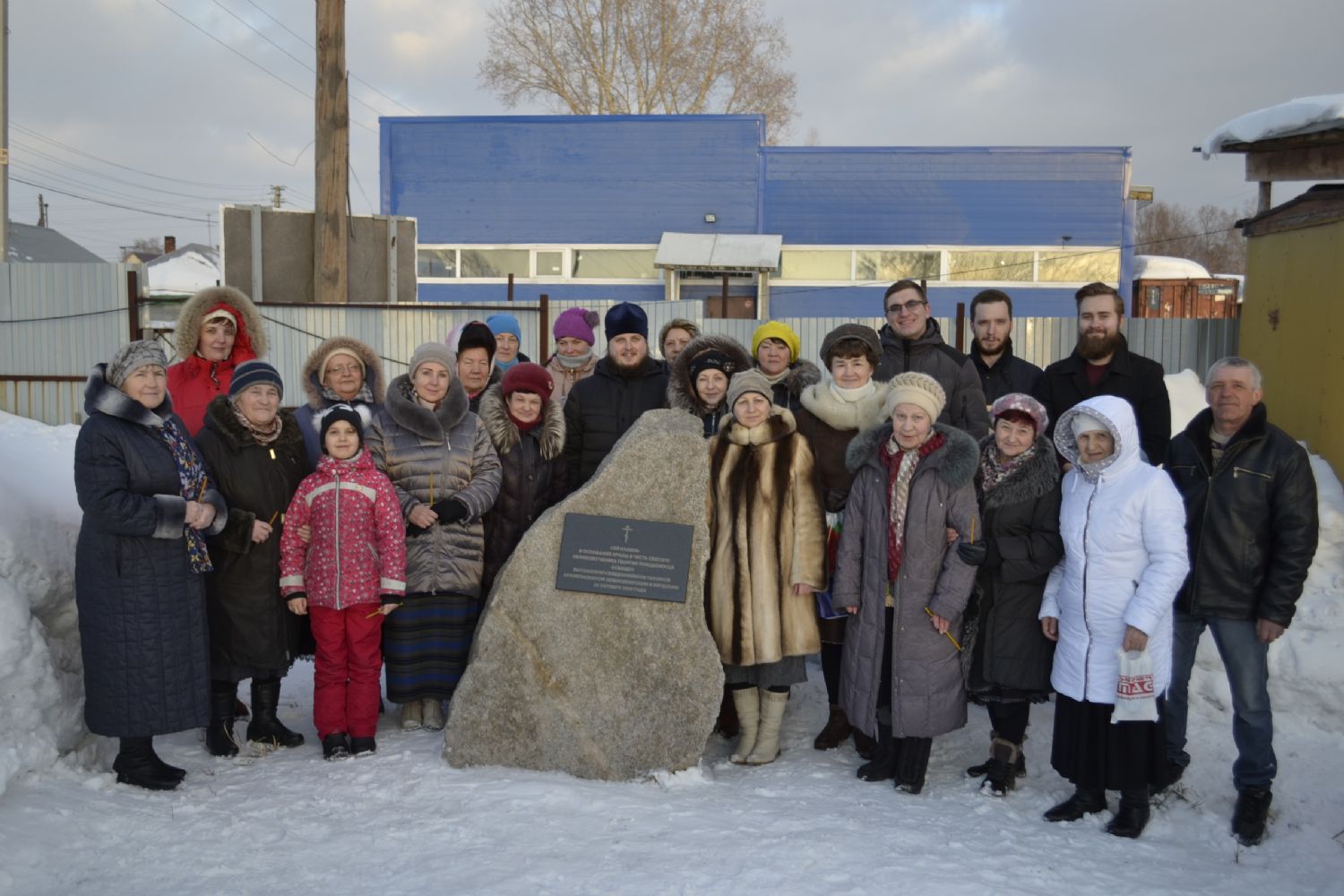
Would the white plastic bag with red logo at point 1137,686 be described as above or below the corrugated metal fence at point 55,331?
below

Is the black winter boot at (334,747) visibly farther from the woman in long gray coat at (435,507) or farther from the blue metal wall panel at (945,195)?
the blue metal wall panel at (945,195)

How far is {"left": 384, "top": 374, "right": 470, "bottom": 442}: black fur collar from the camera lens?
452cm

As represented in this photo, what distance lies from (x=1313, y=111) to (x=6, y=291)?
493 inches

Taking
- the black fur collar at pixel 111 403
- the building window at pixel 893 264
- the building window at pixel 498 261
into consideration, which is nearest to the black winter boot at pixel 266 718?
the black fur collar at pixel 111 403

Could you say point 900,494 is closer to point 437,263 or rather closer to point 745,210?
point 745,210

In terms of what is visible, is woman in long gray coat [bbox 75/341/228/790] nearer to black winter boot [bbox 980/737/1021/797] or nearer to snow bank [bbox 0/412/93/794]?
snow bank [bbox 0/412/93/794]

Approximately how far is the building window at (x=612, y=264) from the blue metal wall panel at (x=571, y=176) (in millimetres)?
236

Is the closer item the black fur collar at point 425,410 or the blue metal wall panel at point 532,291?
the black fur collar at point 425,410

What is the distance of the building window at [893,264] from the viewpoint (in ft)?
61.6

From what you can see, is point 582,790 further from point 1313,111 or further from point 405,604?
point 1313,111

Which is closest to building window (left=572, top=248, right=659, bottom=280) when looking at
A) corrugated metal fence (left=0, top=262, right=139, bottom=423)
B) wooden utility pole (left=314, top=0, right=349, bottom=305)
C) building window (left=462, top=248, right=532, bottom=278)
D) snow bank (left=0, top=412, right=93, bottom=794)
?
building window (left=462, top=248, right=532, bottom=278)

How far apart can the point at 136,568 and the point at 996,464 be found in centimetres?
350

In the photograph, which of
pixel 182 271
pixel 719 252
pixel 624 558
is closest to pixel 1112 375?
pixel 624 558

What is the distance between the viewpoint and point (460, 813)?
12.3 feet
